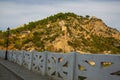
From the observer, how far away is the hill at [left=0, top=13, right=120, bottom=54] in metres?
94.0

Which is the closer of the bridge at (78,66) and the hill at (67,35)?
the bridge at (78,66)

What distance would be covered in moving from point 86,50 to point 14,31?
32.0m

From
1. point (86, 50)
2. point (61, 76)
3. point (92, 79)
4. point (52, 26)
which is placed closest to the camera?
point (92, 79)

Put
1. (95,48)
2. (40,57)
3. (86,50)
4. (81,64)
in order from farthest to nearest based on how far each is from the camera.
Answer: (95,48)
(86,50)
(40,57)
(81,64)

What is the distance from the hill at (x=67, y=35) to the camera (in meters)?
94.0

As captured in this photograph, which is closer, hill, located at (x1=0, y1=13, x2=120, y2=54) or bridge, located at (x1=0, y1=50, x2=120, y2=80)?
bridge, located at (x1=0, y1=50, x2=120, y2=80)

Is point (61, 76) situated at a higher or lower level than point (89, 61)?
lower

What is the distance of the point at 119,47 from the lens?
111m

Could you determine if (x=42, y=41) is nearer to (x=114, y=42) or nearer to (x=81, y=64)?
(x=114, y=42)

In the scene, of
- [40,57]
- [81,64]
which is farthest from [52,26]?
[81,64]

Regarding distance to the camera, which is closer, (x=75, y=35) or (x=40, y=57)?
(x=40, y=57)

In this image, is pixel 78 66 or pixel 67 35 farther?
pixel 67 35

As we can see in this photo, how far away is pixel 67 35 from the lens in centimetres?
9806

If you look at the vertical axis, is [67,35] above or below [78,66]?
above
